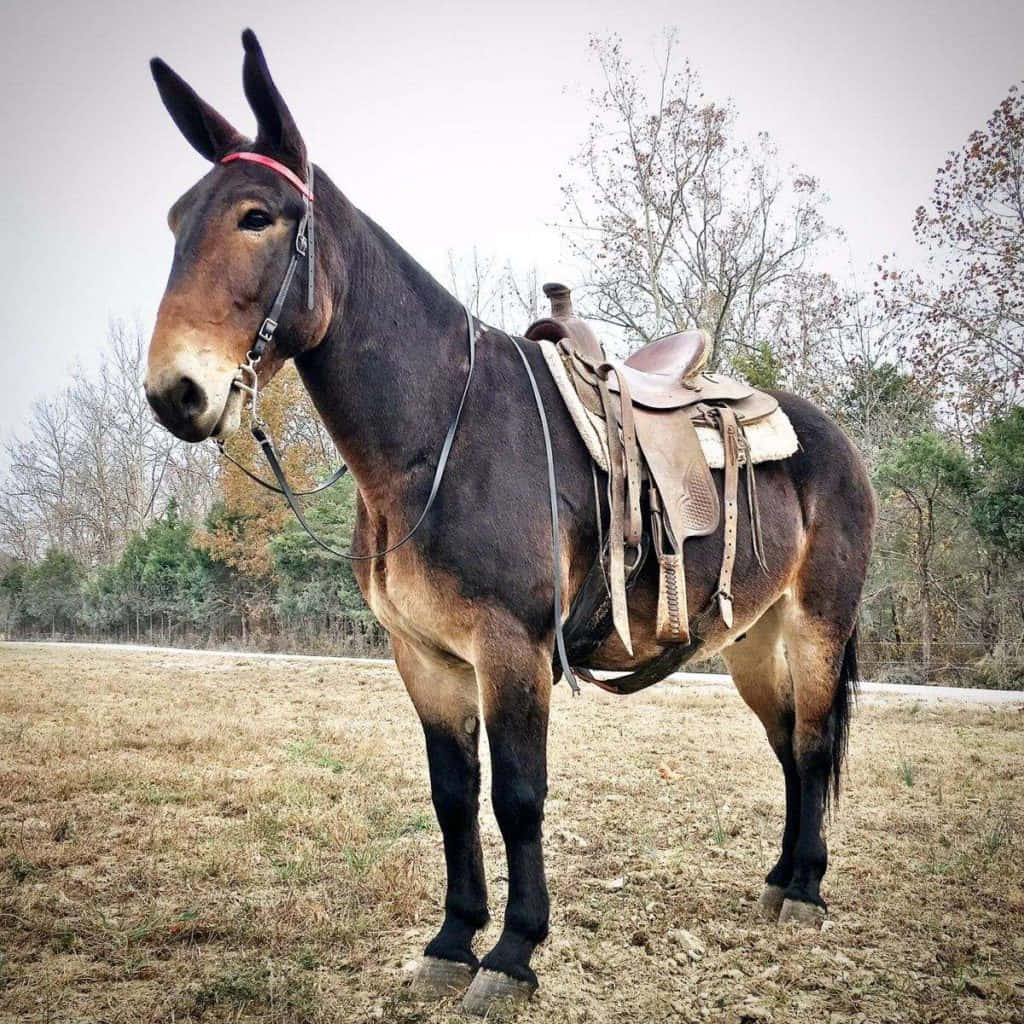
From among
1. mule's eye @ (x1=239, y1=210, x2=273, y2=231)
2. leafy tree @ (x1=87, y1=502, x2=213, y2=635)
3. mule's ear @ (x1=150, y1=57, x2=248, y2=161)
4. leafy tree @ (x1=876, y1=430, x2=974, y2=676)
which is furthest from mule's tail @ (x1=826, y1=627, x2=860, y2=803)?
leafy tree @ (x1=87, y1=502, x2=213, y2=635)

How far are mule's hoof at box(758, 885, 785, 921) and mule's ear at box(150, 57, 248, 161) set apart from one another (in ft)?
11.9

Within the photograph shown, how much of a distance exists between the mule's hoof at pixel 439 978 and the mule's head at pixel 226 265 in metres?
1.93

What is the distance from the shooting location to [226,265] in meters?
2.24

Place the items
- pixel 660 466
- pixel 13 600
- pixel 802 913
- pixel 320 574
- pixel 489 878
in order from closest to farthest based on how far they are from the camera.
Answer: pixel 660 466 → pixel 802 913 → pixel 489 878 → pixel 320 574 → pixel 13 600

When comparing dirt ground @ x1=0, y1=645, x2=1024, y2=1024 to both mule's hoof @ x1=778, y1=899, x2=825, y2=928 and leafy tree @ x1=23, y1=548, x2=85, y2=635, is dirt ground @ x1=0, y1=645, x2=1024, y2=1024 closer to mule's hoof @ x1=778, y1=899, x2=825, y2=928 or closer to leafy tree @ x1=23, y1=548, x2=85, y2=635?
mule's hoof @ x1=778, y1=899, x2=825, y2=928

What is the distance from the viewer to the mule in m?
2.25

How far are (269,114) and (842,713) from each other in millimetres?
3519

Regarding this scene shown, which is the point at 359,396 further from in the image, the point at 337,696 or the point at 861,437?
the point at 861,437

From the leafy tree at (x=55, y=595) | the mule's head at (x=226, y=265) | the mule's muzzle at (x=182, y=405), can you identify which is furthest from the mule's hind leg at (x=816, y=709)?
the leafy tree at (x=55, y=595)

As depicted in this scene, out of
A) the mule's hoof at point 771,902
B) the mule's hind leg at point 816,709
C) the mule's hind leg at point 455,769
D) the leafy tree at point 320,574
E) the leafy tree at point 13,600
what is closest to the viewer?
the mule's hind leg at point 455,769

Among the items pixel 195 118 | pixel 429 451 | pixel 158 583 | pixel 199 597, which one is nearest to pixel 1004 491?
pixel 429 451

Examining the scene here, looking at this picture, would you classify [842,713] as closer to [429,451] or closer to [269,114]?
[429,451]

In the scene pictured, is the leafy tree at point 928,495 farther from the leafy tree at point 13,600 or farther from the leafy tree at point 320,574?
the leafy tree at point 13,600

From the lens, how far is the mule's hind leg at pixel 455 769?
2.78 meters
